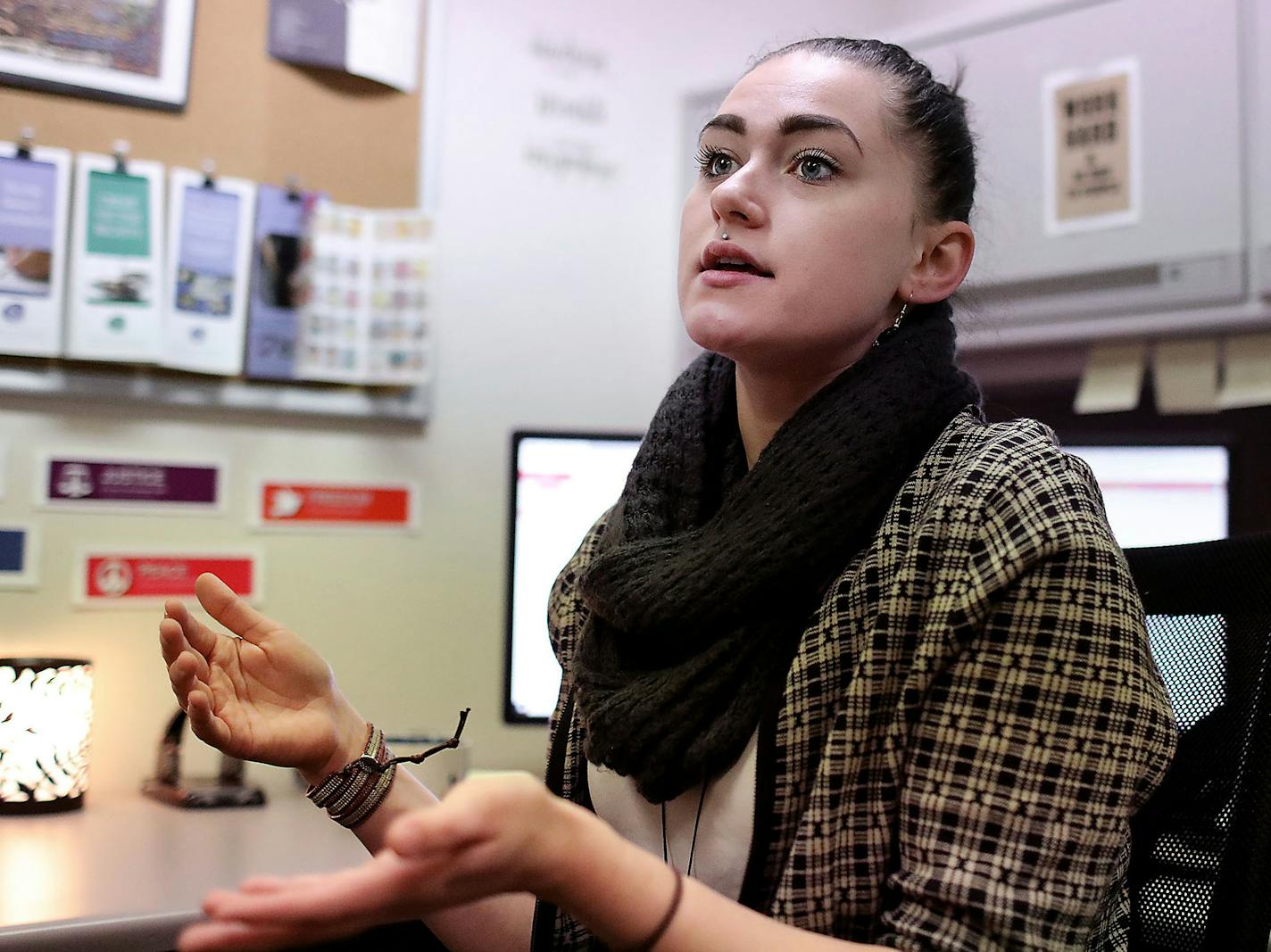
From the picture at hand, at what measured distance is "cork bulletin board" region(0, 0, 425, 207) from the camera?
1.62 metres

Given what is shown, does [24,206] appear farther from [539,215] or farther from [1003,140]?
[1003,140]

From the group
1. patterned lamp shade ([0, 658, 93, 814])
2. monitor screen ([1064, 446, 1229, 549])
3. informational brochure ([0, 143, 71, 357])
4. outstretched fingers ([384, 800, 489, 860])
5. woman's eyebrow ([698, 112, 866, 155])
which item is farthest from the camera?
monitor screen ([1064, 446, 1229, 549])

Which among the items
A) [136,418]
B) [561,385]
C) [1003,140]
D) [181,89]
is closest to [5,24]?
[181,89]

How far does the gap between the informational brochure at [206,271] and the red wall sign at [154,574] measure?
275mm

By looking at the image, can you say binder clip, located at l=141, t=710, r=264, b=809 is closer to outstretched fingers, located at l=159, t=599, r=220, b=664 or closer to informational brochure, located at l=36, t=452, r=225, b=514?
informational brochure, located at l=36, t=452, r=225, b=514

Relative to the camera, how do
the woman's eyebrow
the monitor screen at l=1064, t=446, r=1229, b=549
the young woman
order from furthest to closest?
the monitor screen at l=1064, t=446, r=1229, b=549, the woman's eyebrow, the young woman

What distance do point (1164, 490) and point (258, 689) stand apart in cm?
133

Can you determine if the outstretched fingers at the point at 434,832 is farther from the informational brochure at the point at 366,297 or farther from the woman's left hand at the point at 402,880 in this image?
the informational brochure at the point at 366,297

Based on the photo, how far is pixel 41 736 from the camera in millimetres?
1423

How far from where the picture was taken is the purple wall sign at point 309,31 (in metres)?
1.74

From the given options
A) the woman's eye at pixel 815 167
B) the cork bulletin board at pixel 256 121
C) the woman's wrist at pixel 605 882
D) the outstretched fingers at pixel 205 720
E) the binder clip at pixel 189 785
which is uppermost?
the cork bulletin board at pixel 256 121

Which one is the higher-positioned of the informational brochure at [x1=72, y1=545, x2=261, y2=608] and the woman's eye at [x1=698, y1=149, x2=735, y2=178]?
the woman's eye at [x1=698, y1=149, x2=735, y2=178]

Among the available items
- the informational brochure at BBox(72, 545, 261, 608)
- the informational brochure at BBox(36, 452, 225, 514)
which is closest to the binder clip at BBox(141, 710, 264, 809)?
the informational brochure at BBox(72, 545, 261, 608)

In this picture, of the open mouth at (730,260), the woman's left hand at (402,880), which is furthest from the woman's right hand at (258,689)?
the open mouth at (730,260)
